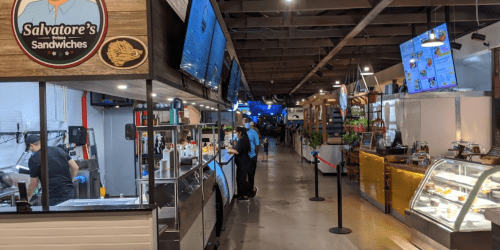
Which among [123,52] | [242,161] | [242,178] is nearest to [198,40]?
[123,52]

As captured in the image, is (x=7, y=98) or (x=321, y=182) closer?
(x=7, y=98)

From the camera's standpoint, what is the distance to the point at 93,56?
270 centimetres

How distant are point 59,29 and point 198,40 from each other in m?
1.50

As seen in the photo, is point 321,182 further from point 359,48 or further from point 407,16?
point 407,16

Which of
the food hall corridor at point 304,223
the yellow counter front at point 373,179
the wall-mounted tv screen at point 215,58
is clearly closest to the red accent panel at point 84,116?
the food hall corridor at point 304,223

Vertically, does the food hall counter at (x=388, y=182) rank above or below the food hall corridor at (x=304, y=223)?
above

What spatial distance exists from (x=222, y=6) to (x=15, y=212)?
16.8 ft

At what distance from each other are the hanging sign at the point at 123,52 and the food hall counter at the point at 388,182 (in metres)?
4.69

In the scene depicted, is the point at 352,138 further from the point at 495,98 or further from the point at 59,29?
the point at 59,29

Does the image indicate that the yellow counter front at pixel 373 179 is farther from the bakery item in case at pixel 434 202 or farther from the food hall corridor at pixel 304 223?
the bakery item in case at pixel 434 202

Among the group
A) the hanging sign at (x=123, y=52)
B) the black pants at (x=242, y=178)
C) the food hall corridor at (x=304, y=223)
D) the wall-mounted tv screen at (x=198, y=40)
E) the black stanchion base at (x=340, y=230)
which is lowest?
the food hall corridor at (x=304, y=223)

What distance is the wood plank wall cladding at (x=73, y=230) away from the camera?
2.57m

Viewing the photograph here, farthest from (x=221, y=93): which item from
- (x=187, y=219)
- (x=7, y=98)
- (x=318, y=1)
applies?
(x=187, y=219)

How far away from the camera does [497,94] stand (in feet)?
25.8
